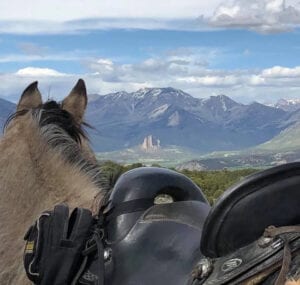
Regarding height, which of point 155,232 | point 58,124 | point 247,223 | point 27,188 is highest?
point 247,223

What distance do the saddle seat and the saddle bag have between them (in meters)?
0.79

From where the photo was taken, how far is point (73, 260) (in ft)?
8.74

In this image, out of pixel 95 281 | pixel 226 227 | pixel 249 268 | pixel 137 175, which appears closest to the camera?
pixel 249 268

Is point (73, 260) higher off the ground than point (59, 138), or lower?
lower

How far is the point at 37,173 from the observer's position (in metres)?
3.61

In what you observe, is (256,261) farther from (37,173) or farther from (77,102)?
(77,102)

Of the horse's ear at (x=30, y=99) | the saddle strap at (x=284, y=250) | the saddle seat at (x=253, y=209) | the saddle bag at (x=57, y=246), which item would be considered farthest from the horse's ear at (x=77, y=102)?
the saddle strap at (x=284, y=250)

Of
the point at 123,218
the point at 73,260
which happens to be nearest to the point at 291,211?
the point at 123,218

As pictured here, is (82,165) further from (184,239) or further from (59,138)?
(184,239)

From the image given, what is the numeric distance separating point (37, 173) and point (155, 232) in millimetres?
1310

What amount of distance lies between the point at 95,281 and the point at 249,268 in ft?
2.77

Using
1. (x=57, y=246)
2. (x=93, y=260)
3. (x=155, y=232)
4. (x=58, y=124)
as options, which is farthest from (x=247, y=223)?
(x=58, y=124)

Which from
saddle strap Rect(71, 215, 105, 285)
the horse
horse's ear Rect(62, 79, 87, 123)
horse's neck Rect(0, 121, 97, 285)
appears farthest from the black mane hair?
saddle strap Rect(71, 215, 105, 285)

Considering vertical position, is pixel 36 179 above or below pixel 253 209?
below
